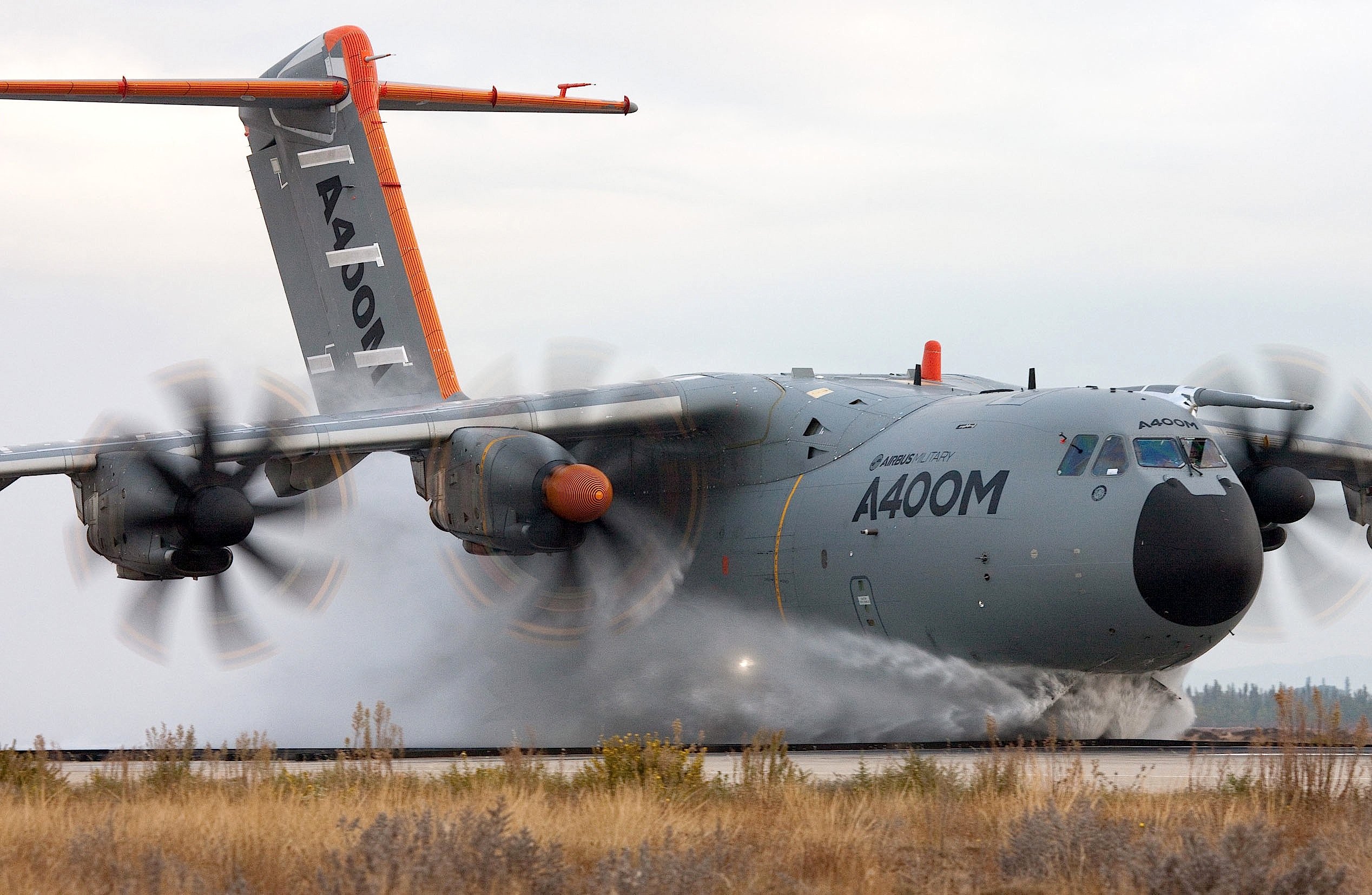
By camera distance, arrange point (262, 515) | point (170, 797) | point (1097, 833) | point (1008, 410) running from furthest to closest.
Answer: point (262, 515), point (1008, 410), point (170, 797), point (1097, 833)

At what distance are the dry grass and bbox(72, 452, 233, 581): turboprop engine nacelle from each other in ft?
13.1

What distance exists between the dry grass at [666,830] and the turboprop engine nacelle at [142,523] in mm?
3992

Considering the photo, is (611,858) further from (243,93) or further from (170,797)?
(243,93)

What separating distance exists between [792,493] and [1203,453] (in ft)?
13.2

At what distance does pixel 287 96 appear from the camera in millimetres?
19500

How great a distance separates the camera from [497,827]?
6.54 m

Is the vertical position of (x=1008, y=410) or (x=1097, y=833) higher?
(x=1008, y=410)

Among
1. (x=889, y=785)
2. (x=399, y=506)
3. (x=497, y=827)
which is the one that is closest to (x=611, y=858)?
(x=497, y=827)

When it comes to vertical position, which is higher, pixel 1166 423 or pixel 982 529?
pixel 1166 423

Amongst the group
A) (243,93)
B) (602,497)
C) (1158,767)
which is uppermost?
(243,93)

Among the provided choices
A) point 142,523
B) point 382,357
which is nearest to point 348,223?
point 382,357

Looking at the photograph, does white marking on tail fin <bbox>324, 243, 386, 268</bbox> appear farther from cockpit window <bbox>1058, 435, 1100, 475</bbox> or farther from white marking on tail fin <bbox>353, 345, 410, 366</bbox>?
cockpit window <bbox>1058, 435, 1100, 475</bbox>

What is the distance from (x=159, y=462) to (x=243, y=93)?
6.09 meters

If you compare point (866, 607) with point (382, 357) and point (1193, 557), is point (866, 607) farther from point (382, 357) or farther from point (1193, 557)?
point (382, 357)
